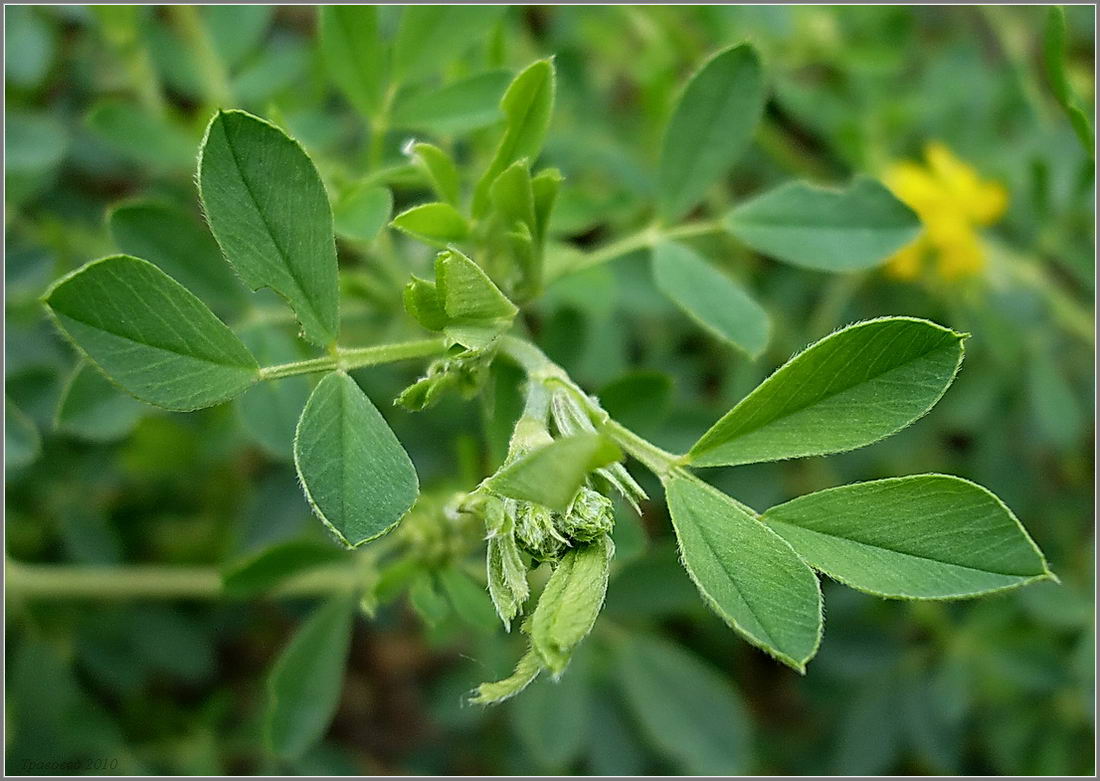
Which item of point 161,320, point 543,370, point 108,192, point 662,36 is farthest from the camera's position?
point 108,192

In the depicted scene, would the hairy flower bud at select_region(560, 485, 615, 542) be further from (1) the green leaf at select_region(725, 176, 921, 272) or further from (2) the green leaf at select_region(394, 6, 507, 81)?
(2) the green leaf at select_region(394, 6, 507, 81)

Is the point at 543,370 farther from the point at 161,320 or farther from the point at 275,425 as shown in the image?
the point at 275,425

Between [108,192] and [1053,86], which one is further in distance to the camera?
[108,192]

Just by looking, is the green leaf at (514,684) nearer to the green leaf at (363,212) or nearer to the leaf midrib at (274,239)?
the leaf midrib at (274,239)

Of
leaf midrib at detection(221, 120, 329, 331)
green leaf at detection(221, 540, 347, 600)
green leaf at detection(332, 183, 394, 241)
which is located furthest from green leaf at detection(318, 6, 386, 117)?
green leaf at detection(221, 540, 347, 600)

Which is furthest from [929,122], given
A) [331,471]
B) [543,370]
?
[331,471]

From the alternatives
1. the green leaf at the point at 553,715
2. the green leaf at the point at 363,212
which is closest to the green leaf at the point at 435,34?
the green leaf at the point at 363,212
